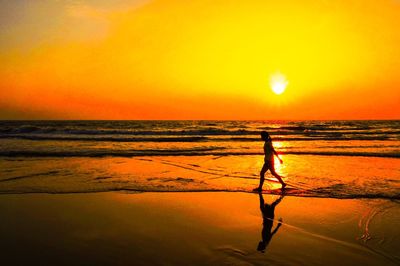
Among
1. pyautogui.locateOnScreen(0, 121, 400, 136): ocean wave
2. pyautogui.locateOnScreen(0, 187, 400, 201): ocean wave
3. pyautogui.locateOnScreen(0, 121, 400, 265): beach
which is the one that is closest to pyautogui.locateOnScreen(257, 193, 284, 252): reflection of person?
pyautogui.locateOnScreen(0, 121, 400, 265): beach

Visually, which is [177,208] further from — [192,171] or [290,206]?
[192,171]

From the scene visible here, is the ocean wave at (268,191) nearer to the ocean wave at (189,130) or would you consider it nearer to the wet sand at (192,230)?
the wet sand at (192,230)

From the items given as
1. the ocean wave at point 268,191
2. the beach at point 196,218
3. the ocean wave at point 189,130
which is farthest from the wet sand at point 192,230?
the ocean wave at point 189,130

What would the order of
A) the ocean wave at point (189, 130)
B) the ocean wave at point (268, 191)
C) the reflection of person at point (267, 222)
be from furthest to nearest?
1. the ocean wave at point (189, 130)
2. the ocean wave at point (268, 191)
3. the reflection of person at point (267, 222)

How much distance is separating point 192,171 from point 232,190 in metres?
4.54

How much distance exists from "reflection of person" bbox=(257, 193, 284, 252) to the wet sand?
1.5 inches

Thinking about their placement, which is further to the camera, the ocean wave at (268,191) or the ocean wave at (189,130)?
the ocean wave at (189,130)

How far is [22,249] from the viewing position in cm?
564

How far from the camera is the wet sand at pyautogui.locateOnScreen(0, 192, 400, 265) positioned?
5359 mm

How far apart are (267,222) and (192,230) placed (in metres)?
1.76

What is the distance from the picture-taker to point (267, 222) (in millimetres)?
7359

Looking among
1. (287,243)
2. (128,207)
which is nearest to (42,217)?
(128,207)

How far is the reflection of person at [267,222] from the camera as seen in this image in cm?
602

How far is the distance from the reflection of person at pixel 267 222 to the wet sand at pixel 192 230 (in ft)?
0.13
